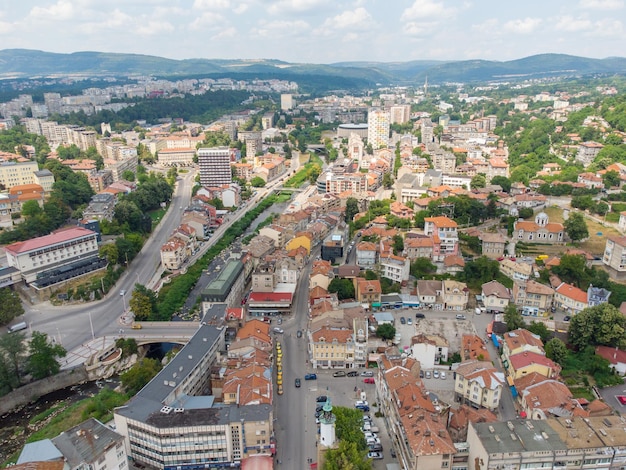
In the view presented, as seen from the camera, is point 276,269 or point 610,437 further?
point 276,269

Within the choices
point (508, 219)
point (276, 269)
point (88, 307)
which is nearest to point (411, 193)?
point (508, 219)

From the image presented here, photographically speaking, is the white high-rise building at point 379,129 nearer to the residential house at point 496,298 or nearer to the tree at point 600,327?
the residential house at point 496,298

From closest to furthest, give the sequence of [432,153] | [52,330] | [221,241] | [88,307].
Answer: [52,330], [88,307], [221,241], [432,153]

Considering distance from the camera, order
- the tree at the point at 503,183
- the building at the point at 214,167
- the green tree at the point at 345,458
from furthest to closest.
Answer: the building at the point at 214,167
the tree at the point at 503,183
the green tree at the point at 345,458

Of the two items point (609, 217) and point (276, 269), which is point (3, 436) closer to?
point (276, 269)

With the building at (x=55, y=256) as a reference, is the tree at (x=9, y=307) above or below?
below

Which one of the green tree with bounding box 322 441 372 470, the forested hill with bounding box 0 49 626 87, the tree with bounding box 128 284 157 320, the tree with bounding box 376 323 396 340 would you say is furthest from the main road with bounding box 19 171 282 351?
the forested hill with bounding box 0 49 626 87

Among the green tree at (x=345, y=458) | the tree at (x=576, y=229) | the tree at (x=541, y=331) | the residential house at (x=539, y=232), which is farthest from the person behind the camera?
the residential house at (x=539, y=232)

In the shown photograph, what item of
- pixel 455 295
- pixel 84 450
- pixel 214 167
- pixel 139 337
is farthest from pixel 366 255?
pixel 214 167

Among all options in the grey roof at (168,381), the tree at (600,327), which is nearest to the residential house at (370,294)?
the grey roof at (168,381)
